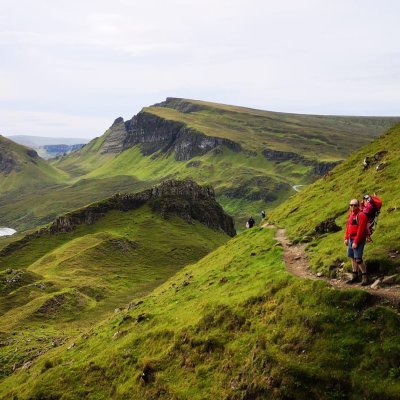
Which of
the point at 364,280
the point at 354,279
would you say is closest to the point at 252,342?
the point at 354,279

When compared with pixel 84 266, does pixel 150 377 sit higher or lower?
higher

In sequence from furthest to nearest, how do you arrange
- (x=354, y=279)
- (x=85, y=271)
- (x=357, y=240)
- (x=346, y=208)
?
(x=85, y=271), (x=346, y=208), (x=354, y=279), (x=357, y=240)

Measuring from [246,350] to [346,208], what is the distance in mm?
22866

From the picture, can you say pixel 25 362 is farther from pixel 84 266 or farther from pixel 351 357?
pixel 84 266

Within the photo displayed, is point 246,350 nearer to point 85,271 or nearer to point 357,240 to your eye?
point 357,240

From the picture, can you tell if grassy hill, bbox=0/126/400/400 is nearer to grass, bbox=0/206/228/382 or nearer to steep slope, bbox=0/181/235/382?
steep slope, bbox=0/181/235/382

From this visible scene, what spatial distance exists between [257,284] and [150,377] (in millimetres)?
9522

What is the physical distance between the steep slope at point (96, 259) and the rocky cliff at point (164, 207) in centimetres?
32

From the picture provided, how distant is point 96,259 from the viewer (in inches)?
4628

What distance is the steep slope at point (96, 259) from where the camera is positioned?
234 ft

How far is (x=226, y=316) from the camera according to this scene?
1176 inches

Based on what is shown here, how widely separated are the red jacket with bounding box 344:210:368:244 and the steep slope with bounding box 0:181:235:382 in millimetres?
38984

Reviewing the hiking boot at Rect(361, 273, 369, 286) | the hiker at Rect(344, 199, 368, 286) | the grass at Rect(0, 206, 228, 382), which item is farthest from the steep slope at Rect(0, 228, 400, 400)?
the grass at Rect(0, 206, 228, 382)

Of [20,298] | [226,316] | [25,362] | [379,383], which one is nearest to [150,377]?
[226,316]
